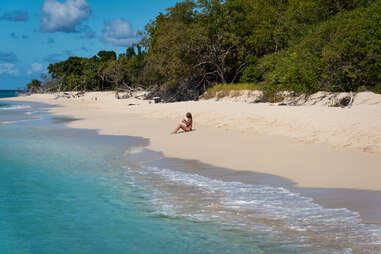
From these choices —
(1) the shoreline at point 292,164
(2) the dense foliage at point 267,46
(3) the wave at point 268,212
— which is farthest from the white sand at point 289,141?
(2) the dense foliage at point 267,46

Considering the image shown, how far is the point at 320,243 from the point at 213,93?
2540cm

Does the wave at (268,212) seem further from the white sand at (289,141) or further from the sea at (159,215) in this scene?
the white sand at (289,141)

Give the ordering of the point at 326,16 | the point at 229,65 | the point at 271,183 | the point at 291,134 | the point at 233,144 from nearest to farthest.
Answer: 1. the point at 271,183
2. the point at 233,144
3. the point at 291,134
4. the point at 326,16
5. the point at 229,65

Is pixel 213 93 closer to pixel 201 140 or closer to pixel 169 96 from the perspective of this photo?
pixel 169 96

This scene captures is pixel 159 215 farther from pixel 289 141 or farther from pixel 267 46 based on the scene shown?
pixel 267 46

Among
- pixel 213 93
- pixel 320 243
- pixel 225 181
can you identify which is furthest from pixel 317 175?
pixel 213 93

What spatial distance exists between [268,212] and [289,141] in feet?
18.9

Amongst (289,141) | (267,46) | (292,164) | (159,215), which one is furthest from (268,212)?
(267,46)

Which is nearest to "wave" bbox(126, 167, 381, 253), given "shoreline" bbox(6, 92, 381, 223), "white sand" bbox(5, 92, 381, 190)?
"shoreline" bbox(6, 92, 381, 223)

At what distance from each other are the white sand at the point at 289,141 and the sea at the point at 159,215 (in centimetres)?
119

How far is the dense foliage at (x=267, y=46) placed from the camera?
18062mm

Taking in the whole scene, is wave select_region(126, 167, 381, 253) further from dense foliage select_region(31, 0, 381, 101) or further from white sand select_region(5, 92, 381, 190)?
dense foliage select_region(31, 0, 381, 101)

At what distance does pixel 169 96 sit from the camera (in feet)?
114

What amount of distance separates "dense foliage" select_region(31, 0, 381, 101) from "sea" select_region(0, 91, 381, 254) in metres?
12.8
